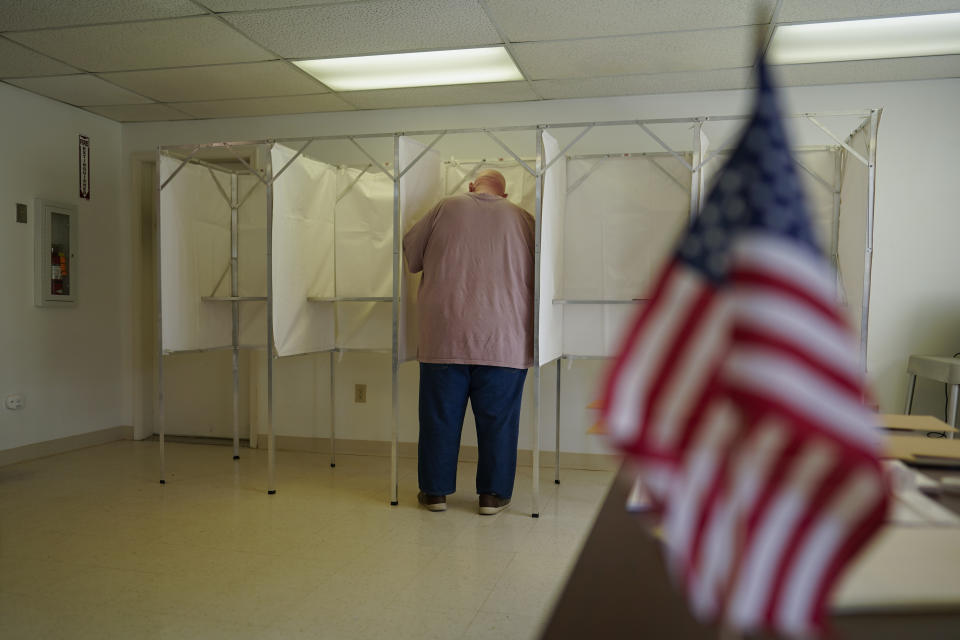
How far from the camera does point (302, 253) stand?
388 centimetres

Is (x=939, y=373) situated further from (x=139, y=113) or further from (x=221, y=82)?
(x=139, y=113)

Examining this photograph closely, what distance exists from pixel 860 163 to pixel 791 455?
312cm

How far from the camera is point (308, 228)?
3947mm

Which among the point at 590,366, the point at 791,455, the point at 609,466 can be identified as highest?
the point at 791,455

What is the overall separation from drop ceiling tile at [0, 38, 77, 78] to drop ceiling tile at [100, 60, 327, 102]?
241 mm

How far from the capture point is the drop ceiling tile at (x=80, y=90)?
4.18 m

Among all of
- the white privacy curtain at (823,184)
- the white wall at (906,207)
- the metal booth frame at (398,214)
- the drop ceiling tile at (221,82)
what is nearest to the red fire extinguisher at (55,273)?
the metal booth frame at (398,214)

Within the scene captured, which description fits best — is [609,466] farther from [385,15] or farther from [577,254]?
[385,15]

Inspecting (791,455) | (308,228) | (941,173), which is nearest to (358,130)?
(308,228)

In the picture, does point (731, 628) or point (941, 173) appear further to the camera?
point (941, 173)

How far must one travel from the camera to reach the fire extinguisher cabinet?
14.7 feet

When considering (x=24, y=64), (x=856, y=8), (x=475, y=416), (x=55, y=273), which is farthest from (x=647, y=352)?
(x=55, y=273)

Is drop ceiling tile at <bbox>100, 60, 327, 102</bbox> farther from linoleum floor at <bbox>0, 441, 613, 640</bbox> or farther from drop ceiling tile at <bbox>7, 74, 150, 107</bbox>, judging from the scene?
linoleum floor at <bbox>0, 441, 613, 640</bbox>

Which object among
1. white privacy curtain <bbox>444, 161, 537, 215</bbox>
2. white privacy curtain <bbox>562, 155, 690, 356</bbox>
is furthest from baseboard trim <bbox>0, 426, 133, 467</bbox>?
white privacy curtain <bbox>562, 155, 690, 356</bbox>
